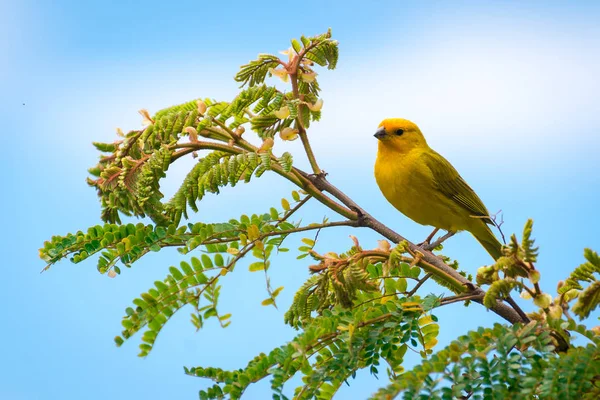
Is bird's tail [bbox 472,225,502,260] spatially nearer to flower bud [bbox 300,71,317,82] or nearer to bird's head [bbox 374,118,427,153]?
bird's head [bbox 374,118,427,153]

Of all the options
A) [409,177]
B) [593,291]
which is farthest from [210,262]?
[409,177]

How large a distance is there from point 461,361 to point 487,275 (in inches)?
11.0

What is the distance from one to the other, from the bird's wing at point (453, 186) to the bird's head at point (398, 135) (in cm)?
16

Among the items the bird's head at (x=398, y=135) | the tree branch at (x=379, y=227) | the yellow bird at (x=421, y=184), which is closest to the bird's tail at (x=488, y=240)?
the yellow bird at (x=421, y=184)

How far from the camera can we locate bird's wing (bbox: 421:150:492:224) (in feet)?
16.3

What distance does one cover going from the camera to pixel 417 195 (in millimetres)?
4852

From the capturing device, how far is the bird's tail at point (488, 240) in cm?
535

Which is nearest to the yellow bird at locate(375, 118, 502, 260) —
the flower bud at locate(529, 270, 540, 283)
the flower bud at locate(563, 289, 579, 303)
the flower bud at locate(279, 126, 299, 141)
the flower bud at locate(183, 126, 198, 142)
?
the flower bud at locate(279, 126, 299, 141)

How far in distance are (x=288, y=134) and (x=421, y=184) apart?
227 cm

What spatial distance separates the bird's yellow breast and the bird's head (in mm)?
201

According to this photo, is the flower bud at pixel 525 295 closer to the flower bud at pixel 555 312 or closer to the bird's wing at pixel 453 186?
the flower bud at pixel 555 312

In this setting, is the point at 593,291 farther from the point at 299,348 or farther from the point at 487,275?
the point at 299,348

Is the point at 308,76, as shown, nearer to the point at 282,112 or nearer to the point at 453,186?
the point at 282,112

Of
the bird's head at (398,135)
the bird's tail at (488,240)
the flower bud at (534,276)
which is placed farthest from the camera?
the bird's tail at (488,240)
